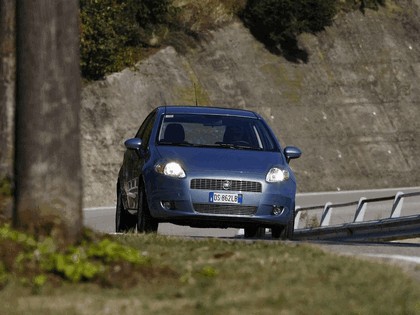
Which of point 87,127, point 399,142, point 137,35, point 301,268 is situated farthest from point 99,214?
point 301,268

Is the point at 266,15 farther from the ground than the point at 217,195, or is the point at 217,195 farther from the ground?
the point at 217,195

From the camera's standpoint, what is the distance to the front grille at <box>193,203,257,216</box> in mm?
17047

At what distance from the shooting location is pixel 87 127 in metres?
46.3

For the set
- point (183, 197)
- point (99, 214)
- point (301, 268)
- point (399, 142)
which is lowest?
point (399, 142)

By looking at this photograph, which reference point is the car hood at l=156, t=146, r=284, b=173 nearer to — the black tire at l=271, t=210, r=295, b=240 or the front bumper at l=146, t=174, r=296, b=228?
the front bumper at l=146, t=174, r=296, b=228

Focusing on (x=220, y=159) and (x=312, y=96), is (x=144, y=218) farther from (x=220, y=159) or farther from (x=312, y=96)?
(x=312, y=96)

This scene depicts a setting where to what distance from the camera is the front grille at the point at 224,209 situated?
55.9 feet

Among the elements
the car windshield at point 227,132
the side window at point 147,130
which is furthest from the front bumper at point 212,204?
the side window at point 147,130

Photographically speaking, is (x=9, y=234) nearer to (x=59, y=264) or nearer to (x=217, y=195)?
(x=59, y=264)

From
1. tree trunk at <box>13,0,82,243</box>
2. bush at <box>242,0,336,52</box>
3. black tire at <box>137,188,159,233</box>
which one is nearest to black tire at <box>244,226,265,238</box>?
black tire at <box>137,188,159,233</box>

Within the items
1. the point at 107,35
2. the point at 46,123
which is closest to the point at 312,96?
the point at 107,35

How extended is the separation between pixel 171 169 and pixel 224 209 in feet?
2.69

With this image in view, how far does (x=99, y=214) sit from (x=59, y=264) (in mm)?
29080

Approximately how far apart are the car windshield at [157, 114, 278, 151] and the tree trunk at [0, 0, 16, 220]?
5.88 meters
